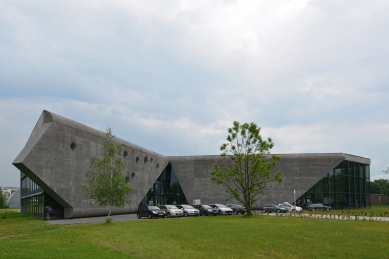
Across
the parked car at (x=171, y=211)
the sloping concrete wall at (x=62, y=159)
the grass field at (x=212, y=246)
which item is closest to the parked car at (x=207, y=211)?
the parked car at (x=171, y=211)

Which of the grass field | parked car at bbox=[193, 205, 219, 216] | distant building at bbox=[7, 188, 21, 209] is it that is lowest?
distant building at bbox=[7, 188, 21, 209]

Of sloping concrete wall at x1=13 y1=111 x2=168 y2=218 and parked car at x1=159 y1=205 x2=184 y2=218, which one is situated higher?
sloping concrete wall at x1=13 y1=111 x2=168 y2=218

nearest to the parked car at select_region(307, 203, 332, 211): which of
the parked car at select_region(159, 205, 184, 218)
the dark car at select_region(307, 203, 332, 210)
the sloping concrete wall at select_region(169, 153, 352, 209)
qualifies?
the dark car at select_region(307, 203, 332, 210)

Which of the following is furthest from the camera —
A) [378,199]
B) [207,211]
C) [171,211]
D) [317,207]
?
[378,199]

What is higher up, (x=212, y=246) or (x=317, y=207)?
(x=212, y=246)

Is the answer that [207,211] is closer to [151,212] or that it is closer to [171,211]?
[171,211]

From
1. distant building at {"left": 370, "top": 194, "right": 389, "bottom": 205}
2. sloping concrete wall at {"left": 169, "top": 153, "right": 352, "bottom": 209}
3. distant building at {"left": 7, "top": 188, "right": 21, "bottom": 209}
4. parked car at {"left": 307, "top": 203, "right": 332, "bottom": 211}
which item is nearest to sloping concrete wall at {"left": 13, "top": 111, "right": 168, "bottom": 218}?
sloping concrete wall at {"left": 169, "top": 153, "right": 352, "bottom": 209}

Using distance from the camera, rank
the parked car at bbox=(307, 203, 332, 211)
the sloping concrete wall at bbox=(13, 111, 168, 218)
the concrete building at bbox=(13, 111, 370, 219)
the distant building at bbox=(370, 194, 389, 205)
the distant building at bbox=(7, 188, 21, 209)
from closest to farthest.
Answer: the sloping concrete wall at bbox=(13, 111, 168, 218) → the concrete building at bbox=(13, 111, 370, 219) → the parked car at bbox=(307, 203, 332, 211) → the distant building at bbox=(370, 194, 389, 205) → the distant building at bbox=(7, 188, 21, 209)

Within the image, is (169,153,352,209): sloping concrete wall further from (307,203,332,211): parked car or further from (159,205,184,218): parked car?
(159,205,184,218): parked car

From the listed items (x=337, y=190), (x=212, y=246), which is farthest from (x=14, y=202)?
(x=212, y=246)

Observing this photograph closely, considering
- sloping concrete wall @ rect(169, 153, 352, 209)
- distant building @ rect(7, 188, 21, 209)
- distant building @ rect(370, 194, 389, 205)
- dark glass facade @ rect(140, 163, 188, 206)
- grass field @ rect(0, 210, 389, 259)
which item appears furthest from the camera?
distant building @ rect(7, 188, 21, 209)

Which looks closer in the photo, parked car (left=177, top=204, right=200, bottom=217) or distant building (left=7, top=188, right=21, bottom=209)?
parked car (left=177, top=204, right=200, bottom=217)

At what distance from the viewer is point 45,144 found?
34.0m

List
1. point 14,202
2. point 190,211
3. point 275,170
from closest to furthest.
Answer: point 190,211 < point 275,170 < point 14,202
